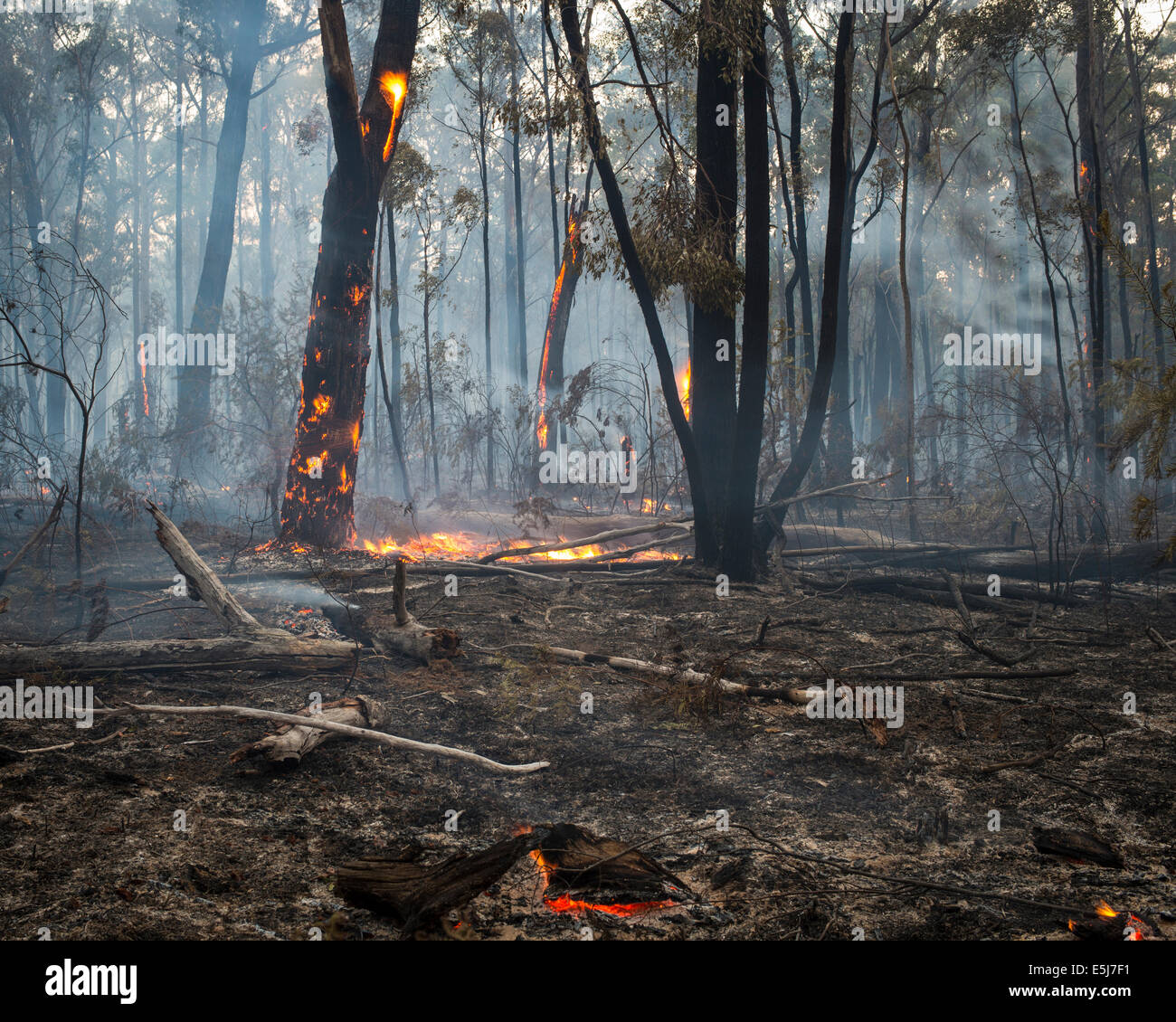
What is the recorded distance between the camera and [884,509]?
1628 centimetres

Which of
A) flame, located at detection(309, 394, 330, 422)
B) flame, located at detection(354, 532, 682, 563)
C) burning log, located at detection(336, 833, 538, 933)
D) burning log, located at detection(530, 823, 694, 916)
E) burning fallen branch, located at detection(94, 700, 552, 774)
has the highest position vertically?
flame, located at detection(309, 394, 330, 422)

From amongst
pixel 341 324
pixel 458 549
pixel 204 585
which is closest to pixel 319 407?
pixel 341 324

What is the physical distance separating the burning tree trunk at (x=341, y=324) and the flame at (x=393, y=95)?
0.01 metres

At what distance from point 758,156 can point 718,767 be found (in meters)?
6.37

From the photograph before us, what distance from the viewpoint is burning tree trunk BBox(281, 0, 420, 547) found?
11039mm

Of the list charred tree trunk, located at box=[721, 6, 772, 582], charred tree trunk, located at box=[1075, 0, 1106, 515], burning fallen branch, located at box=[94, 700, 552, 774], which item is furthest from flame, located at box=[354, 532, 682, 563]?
charred tree trunk, located at box=[1075, 0, 1106, 515]

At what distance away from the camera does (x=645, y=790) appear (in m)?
4.12

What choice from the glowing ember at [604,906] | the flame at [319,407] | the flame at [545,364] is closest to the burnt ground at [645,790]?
the glowing ember at [604,906]

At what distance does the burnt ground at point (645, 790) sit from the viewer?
2852 mm

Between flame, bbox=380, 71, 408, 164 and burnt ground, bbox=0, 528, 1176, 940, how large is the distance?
7375mm

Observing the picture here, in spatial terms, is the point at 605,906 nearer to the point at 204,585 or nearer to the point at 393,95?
the point at 204,585

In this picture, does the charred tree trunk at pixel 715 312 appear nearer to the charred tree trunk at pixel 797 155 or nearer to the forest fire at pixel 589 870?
the charred tree trunk at pixel 797 155

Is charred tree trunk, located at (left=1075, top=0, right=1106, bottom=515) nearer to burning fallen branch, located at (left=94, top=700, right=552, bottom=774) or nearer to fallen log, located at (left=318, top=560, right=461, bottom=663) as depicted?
fallen log, located at (left=318, top=560, right=461, bottom=663)

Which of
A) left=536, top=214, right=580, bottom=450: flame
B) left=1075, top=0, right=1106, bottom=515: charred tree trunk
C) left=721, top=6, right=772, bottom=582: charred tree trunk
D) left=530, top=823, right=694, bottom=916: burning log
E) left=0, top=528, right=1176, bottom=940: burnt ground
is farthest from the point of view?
left=536, top=214, right=580, bottom=450: flame
